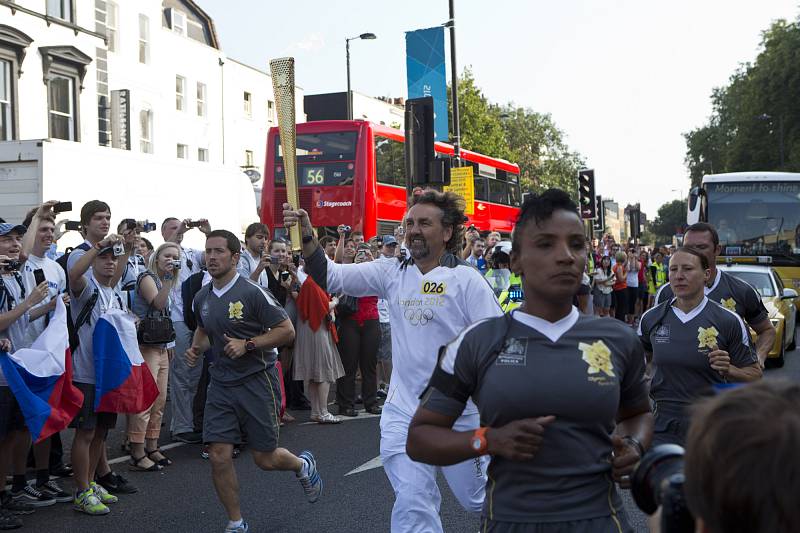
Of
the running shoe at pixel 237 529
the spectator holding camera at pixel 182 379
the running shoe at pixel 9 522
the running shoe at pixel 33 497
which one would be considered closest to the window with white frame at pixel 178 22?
the spectator holding camera at pixel 182 379

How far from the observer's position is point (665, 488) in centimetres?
170

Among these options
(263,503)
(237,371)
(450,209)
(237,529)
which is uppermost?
(450,209)

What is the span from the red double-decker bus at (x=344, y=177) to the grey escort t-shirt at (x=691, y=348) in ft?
49.0

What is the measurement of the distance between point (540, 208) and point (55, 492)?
5582 mm

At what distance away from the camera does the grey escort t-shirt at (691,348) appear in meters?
5.08

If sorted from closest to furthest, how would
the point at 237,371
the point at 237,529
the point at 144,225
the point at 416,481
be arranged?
the point at 416,481 < the point at 237,529 < the point at 237,371 < the point at 144,225

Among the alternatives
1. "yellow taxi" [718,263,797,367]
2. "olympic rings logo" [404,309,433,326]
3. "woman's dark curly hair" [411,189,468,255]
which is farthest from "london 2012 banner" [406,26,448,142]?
"olympic rings logo" [404,309,433,326]

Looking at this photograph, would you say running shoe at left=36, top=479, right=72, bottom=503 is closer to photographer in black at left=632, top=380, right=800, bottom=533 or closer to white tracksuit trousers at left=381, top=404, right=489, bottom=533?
white tracksuit trousers at left=381, top=404, right=489, bottom=533

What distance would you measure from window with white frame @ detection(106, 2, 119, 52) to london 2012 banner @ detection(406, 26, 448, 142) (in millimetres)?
17439

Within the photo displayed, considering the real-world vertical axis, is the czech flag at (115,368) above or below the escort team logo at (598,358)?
below

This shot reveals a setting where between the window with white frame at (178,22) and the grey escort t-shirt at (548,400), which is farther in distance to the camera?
the window with white frame at (178,22)

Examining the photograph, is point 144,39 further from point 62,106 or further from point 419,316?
point 419,316

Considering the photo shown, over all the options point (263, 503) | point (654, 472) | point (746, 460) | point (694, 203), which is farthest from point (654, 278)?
point (746, 460)

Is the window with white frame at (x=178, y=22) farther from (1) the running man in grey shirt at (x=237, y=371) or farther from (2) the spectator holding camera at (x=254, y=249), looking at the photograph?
(1) the running man in grey shirt at (x=237, y=371)
